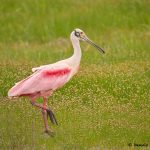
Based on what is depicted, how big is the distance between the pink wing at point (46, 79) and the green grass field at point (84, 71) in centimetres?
32

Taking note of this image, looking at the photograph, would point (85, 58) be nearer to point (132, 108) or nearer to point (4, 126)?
point (132, 108)

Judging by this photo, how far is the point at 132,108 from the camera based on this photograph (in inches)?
587

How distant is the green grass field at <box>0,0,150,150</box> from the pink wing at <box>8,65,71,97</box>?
1.04ft

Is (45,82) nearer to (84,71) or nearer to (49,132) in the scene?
(49,132)

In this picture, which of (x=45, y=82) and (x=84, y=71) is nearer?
(x=45, y=82)

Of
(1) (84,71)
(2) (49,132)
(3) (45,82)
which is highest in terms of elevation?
(3) (45,82)

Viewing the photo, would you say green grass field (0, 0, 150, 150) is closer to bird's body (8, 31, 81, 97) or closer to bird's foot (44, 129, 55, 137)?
bird's foot (44, 129, 55, 137)

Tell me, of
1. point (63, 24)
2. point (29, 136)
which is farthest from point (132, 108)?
point (63, 24)

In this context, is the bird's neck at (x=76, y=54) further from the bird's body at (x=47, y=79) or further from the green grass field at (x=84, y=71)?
the green grass field at (x=84, y=71)

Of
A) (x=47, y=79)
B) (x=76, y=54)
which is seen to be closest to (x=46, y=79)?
(x=47, y=79)

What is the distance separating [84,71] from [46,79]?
3100 mm

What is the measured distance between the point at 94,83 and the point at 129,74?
2.65 ft

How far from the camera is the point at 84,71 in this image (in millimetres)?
17125

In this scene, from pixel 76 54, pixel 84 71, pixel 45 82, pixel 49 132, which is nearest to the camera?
pixel 49 132
